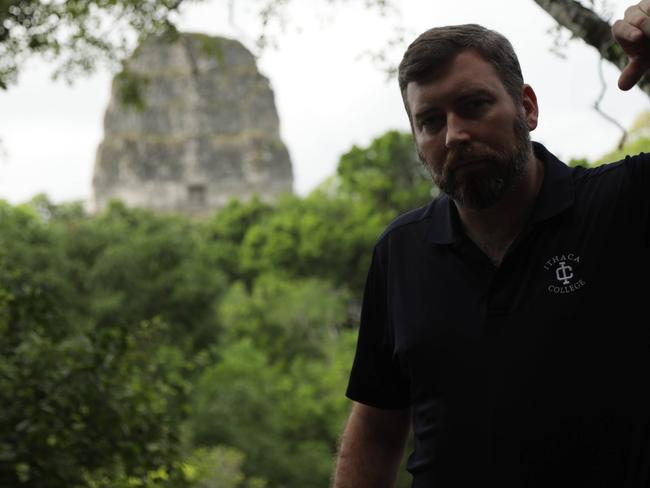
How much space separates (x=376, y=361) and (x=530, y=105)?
70 centimetres

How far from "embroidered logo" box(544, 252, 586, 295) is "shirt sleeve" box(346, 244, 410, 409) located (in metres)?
0.46

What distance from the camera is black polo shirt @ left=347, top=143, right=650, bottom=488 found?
206 cm

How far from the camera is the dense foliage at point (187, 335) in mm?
6551

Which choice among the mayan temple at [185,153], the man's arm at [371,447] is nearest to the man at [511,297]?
the man's arm at [371,447]

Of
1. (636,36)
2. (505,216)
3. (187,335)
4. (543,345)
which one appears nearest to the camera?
(636,36)

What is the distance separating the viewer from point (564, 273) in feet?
7.02

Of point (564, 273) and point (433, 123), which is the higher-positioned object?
point (433, 123)

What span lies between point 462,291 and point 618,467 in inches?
19.4

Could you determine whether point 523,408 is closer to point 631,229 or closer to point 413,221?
point 631,229

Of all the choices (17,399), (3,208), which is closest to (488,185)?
(17,399)

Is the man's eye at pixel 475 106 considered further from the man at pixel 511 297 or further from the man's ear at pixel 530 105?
the man's ear at pixel 530 105

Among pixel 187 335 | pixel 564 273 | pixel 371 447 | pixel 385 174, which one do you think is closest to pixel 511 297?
pixel 564 273

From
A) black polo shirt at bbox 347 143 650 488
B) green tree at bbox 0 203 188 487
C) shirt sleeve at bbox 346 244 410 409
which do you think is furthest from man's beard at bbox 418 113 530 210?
green tree at bbox 0 203 188 487

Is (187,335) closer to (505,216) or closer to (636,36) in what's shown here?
(505,216)
